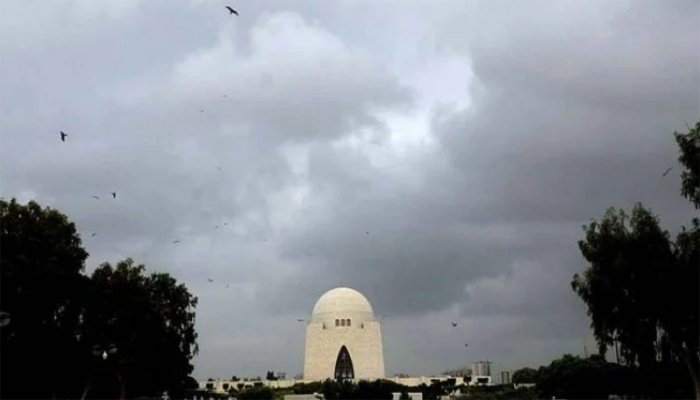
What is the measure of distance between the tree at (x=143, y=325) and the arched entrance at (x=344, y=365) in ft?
160

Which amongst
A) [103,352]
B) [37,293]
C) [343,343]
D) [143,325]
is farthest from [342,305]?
[37,293]

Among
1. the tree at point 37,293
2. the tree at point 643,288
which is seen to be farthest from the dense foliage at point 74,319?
the tree at point 643,288

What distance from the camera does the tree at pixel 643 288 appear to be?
31516mm

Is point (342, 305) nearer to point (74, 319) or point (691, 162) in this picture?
point (74, 319)

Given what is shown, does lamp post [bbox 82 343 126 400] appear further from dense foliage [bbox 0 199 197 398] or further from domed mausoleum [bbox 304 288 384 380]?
domed mausoleum [bbox 304 288 384 380]

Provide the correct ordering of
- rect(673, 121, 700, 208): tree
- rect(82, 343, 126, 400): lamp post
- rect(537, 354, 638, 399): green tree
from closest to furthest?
rect(673, 121, 700, 208): tree < rect(82, 343, 126, 400): lamp post < rect(537, 354, 638, 399): green tree

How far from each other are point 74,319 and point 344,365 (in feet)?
216

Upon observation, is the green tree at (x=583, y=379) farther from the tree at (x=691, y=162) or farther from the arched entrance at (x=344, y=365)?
the arched entrance at (x=344, y=365)

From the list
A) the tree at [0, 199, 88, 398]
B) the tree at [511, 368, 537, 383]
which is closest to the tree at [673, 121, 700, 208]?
the tree at [0, 199, 88, 398]

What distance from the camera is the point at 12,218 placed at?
1312 inches

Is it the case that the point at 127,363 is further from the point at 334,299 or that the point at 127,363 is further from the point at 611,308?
the point at 334,299

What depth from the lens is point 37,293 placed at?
3247 centimetres

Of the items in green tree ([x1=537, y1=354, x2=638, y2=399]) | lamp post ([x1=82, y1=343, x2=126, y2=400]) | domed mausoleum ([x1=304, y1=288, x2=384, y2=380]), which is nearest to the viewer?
lamp post ([x1=82, y1=343, x2=126, y2=400])

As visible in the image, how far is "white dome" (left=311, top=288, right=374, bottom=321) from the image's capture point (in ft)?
327
